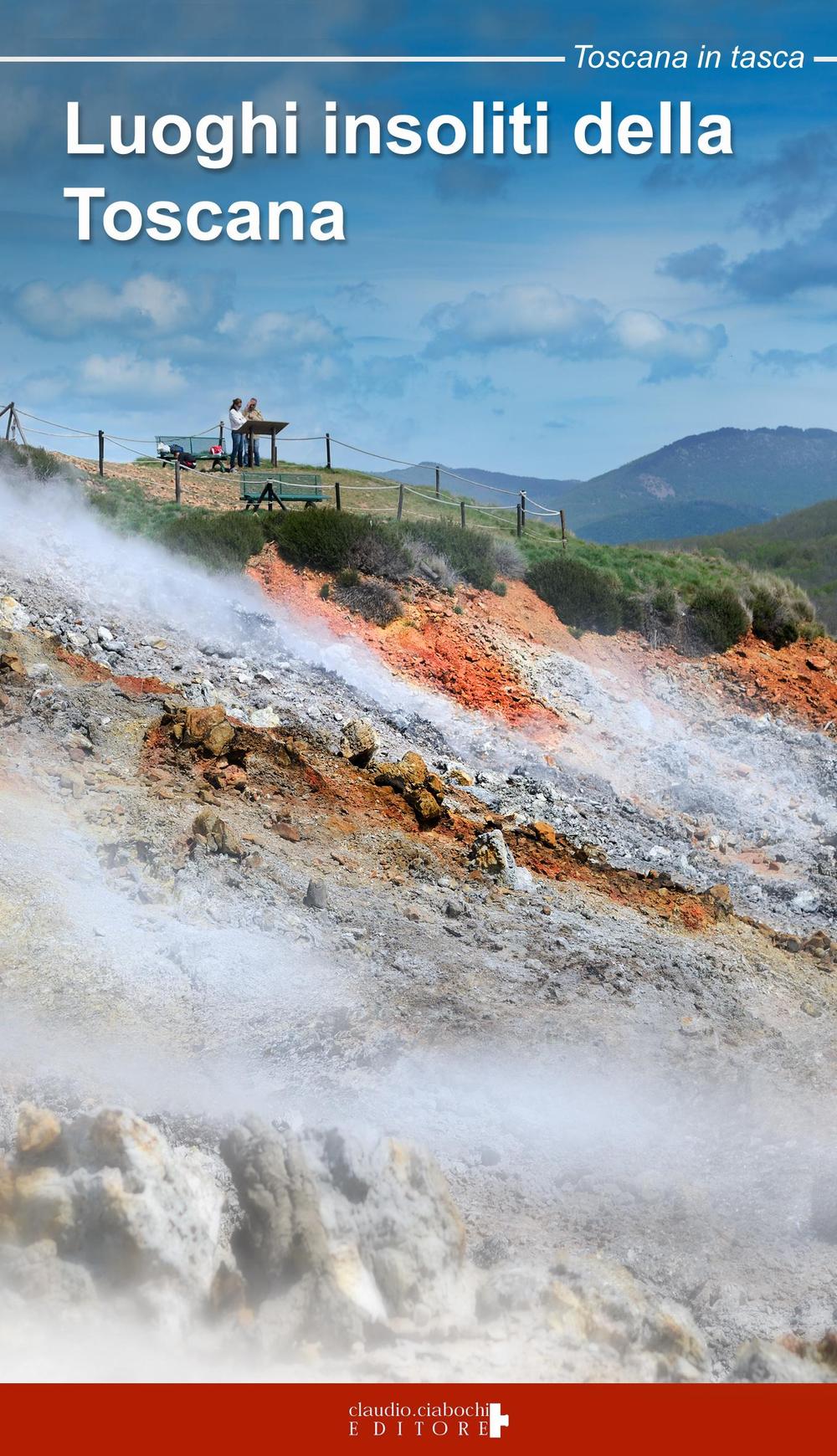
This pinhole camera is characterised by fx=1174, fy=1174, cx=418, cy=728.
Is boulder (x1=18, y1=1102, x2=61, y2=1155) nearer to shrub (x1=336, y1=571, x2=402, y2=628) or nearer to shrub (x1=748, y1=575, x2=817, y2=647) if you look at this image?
shrub (x1=336, y1=571, x2=402, y2=628)

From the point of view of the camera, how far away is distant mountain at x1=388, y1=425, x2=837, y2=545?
130 metres

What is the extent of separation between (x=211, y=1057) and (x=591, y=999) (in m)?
3.15

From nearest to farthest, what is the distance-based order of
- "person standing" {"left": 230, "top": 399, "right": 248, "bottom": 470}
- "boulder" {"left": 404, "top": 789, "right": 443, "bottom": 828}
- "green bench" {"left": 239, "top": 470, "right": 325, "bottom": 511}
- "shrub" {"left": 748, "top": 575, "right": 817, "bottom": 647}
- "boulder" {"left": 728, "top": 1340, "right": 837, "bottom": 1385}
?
1. "boulder" {"left": 728, "top": 1340, "right": 837, "bottom": 1385}
2. "boulder" {"left": 404, "top": 789, "right": 443, "bottom": 828}
3. "shrub" {"left": 748, "top": 575, "right": 817, "bottom": 647}
4. "green bench" {"left": 239, "top": 470, "right": 325, "bottom": 511}
5. "person standing" {"left": 230, "top": 399, "right": 248, "bottom": 470}

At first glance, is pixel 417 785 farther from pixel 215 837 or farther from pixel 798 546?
pixel 798 546

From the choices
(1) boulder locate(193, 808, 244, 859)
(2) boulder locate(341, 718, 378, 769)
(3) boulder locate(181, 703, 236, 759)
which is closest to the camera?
(1) boulder locate(193, 808, 244, 859)

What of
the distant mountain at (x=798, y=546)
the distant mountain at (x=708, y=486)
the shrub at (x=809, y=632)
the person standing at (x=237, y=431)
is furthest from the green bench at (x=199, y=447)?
the distant mountain at (x=708, y=486)

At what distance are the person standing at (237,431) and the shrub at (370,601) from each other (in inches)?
364

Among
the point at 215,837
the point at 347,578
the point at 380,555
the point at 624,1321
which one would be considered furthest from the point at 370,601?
the point at 624,1321

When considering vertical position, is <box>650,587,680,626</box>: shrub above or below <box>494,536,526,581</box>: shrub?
below

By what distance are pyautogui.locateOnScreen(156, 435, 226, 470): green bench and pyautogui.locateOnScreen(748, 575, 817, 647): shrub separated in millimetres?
11678

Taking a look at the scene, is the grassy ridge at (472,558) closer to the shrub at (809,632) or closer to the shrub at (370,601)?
the shrub at (809,632)

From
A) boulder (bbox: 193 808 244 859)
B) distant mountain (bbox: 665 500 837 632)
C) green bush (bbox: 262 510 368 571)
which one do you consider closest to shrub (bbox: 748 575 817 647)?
green bush (bbox: 262 510 368 571)

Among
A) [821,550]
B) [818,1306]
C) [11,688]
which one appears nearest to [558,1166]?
[818,1306]
